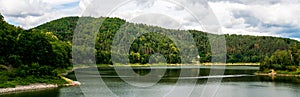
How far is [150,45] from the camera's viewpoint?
463 ft

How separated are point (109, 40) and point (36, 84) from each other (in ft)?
323

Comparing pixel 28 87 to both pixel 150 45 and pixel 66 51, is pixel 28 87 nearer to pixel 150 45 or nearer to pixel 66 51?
pixel 66 51

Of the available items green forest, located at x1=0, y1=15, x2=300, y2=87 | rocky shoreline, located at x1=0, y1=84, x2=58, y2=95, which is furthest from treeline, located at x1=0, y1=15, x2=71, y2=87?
rocky shoreline, located at x1=0, y1=84, x2=58, y2=95

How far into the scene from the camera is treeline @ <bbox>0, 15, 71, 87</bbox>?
47281 mm

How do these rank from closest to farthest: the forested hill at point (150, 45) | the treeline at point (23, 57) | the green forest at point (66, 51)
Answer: the treeline at point (23, 57)
the green forest at point (66, 51)
the forested hill at point (150, 45)

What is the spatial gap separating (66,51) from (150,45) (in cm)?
5727

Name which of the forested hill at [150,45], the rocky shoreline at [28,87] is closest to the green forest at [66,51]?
the forested hill at [150,45]

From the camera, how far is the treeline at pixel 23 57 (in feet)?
155

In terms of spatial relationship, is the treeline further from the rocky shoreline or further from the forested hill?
the forested hill

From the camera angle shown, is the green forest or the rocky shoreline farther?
the green forest

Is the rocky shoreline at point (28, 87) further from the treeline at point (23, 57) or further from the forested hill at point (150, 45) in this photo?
the forested hill at point (150, 45)

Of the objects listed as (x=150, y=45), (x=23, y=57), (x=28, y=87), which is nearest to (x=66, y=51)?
(x=23, y=57)

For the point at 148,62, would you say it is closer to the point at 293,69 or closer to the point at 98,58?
the point at 98,58

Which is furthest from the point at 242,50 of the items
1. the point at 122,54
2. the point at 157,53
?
the point at 122,54
